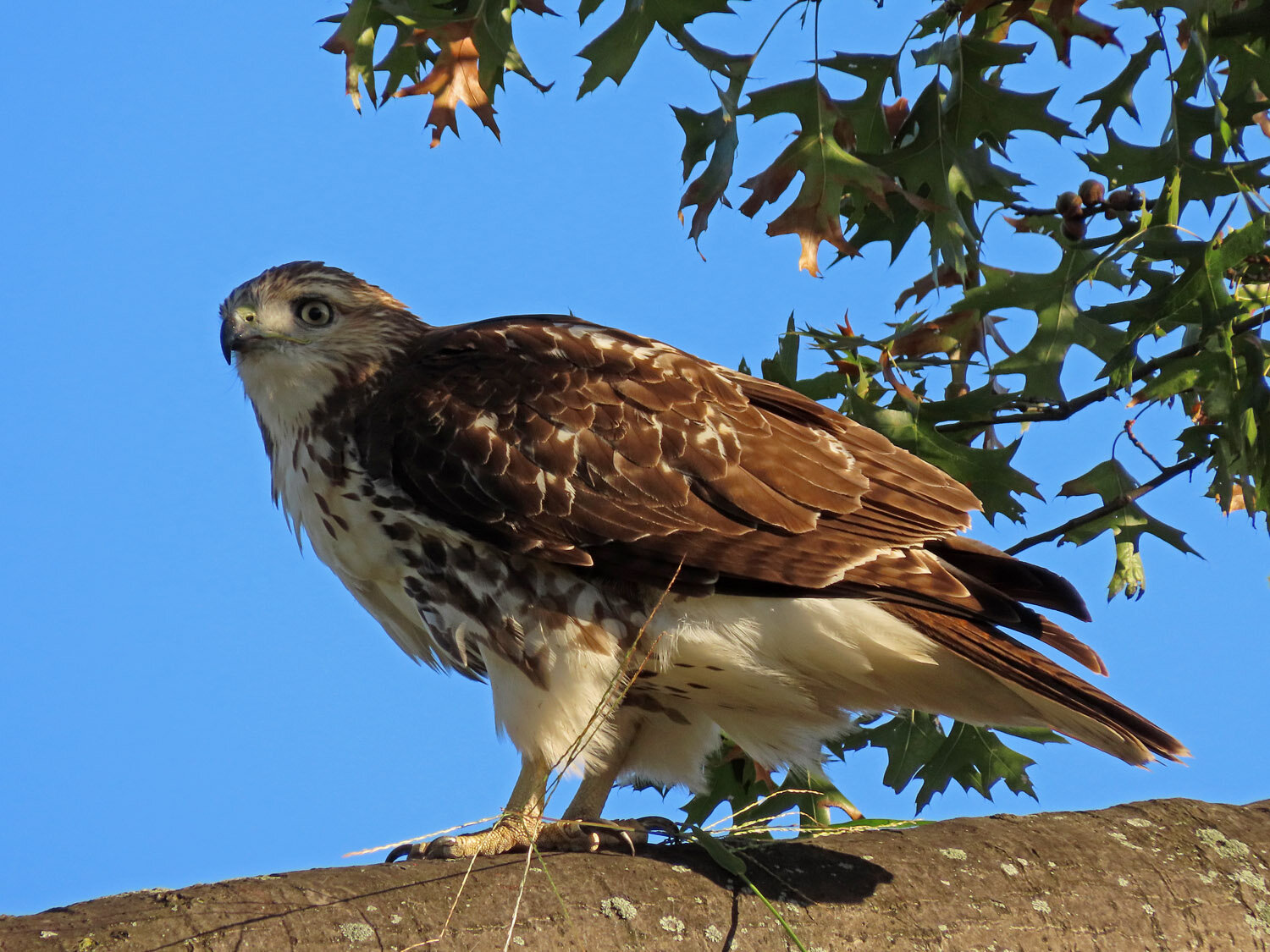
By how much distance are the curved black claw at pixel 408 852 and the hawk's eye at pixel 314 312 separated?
5.64 feet

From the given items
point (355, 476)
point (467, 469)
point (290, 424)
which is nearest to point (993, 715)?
Result: point (467, 469)

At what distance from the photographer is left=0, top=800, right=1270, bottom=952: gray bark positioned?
275 cm

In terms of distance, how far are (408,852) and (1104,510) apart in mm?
2571

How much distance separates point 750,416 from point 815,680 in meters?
0.82

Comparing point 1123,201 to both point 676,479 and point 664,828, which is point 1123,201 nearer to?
point 676,479

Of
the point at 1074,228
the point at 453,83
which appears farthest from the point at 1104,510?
the point at 453,83

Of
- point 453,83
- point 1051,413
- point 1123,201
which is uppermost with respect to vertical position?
point 453,83

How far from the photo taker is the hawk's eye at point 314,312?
4.51 meters

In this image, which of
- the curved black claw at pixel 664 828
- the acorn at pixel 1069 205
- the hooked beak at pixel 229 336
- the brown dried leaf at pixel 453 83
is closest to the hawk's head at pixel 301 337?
the hooked beak at pixel 229 336

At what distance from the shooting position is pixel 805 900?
3.17m

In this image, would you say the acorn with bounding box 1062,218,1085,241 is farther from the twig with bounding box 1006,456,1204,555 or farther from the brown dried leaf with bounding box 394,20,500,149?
the brown dried leaf with bounding box 394,20,500,149

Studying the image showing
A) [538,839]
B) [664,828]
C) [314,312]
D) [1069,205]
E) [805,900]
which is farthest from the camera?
[1069,205]

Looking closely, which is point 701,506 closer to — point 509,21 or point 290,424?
point 290,424

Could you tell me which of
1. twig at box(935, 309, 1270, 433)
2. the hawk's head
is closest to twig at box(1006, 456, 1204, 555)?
twig at box(935, 309, 1270, 433)
